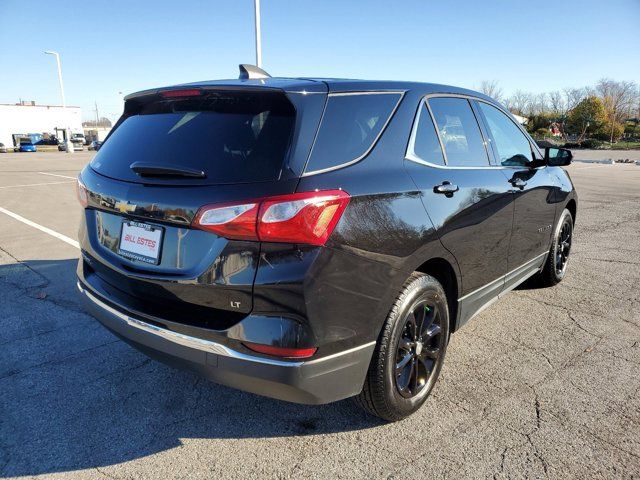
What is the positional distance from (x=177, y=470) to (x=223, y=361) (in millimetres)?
654

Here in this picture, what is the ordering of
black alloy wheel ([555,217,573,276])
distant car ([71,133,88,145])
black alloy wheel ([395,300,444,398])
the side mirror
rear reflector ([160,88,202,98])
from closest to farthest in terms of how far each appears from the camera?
1. rear reflector ([160,88,202,98])
2. black alloy wheel ([395,300,444,398])
3. the side mirror
4. black alloy wheel ([555,217,573,276])
5. distant car ([71,133,88,145])

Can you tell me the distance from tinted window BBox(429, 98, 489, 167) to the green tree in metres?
55.2

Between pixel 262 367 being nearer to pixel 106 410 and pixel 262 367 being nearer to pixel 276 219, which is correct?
pixel 276 219

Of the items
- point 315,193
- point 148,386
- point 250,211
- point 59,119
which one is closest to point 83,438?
point 148,386

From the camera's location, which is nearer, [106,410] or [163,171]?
[163,171]

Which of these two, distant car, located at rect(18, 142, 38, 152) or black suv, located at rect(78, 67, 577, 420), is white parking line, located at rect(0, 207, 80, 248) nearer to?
black suv, located at rect(78, 67, 577, 420)

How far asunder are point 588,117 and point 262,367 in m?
59.6

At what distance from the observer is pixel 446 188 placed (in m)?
2.65

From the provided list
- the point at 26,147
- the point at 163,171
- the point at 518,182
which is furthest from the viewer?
the point at 26,147

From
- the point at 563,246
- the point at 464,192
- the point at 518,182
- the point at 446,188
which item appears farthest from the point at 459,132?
the point at 563,246

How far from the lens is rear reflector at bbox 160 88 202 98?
2.36 m

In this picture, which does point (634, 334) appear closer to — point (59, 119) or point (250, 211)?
point (250, 211)

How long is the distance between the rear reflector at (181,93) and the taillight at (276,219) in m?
0.75

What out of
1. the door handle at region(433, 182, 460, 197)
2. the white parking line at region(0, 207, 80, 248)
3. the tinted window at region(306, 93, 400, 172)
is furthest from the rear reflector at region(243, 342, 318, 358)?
the white parking line at region(0, 207, 80, 248)
